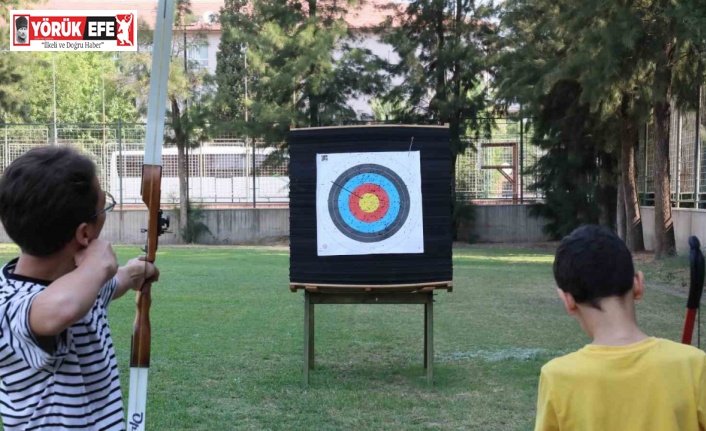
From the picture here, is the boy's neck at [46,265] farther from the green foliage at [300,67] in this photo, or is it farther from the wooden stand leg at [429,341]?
the green foliage at [300,67]

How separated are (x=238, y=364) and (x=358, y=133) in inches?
84.1

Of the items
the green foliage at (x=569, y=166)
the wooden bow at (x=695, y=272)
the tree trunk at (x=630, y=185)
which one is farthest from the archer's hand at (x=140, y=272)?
the green foliage at (x=569, y=166)

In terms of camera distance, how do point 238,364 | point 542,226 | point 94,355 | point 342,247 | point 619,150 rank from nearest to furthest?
point 94,355 → point 342,247 → point 238,364 → point 619,150 → point 542,226

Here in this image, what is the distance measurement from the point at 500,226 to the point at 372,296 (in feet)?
76.9

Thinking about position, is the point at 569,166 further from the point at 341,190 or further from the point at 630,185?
the point at 341,190

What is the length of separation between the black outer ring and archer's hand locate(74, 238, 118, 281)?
15.6 feet

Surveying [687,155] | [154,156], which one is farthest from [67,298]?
[687,155]

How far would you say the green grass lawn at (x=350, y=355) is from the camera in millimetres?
5676

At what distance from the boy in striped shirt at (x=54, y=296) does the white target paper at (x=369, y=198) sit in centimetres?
463

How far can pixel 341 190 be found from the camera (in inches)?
277

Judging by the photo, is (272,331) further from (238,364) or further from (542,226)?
(542,226)

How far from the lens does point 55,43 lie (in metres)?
36.0

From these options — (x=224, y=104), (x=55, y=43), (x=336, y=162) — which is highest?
(x=55, y=43)

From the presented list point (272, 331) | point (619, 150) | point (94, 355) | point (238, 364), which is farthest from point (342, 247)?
point (619, 150)
